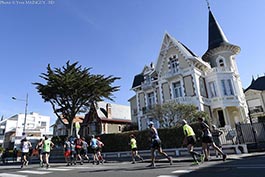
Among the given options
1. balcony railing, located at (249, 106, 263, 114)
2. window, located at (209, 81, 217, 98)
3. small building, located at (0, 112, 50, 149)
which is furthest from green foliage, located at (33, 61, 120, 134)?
small building, located at (0, 112, 50, 149)

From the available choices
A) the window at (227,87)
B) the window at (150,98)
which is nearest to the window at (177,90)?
the window at (150,98)

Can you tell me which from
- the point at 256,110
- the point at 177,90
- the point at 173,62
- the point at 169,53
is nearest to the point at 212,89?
the point at 177,90

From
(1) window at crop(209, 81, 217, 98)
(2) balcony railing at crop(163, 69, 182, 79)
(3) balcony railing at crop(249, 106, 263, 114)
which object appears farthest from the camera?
(3) balcony railing at crop(249, 106, 263, 114)

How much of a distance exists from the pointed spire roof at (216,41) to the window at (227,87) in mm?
5200

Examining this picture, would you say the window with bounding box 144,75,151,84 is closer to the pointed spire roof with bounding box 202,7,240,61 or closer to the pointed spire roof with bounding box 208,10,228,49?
the pointed spire roof with bounding box 202,7,240,61

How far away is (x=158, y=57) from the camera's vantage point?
93.5 feet

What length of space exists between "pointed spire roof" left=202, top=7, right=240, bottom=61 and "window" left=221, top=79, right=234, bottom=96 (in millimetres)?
5200

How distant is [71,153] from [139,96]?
1843 centimetres

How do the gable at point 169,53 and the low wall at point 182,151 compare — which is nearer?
the low wall at point 182,151

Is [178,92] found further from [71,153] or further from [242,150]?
[71,153]

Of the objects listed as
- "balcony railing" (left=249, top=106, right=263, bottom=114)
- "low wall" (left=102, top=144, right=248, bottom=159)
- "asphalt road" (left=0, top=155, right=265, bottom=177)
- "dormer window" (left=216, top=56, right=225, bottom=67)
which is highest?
"dormer window" (left=216, top=56, right=225, bottom=67)

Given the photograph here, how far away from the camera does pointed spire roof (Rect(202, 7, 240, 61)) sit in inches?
1077

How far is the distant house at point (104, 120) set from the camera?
36.3 metres

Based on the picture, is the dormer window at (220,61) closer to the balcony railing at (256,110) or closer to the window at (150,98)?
the window at (150,98)
